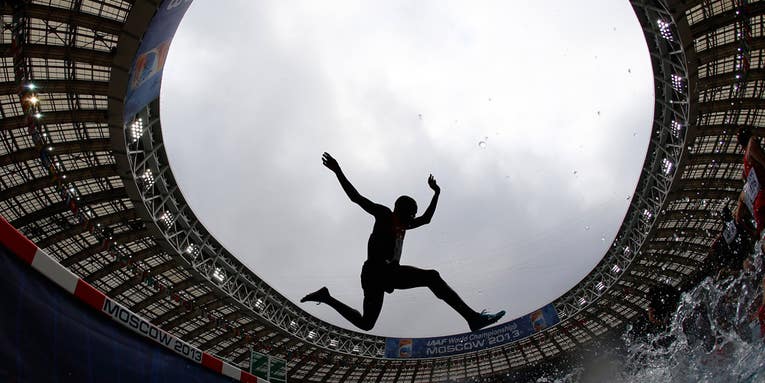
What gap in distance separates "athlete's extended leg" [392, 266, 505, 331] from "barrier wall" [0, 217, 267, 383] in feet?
7.49

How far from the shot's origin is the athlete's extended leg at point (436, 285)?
4758mm

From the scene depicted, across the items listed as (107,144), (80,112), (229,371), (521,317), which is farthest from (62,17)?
(521,317)

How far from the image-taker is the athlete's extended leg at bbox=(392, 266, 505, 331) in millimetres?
4758

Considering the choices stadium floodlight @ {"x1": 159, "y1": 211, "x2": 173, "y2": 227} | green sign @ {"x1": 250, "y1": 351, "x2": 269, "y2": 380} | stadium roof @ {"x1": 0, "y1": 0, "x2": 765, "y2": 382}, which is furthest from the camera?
stadium floodlight @ {"x1": 159, "y1": 211, "x2": 173, "y2": 227}

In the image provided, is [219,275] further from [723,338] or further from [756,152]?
[756,152]

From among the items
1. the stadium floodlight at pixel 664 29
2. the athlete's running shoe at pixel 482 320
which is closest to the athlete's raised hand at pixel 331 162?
the athlete's running shoe at pixel 482 320

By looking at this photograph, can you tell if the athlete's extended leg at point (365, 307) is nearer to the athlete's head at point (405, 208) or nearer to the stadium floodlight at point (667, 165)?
the athlete's head at point (405, 208)

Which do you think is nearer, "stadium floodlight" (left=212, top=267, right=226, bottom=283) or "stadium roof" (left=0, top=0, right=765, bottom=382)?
"stadium roof" (left=0, top=0, right=765, bottom=382)

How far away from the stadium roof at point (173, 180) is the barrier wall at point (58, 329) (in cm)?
1313

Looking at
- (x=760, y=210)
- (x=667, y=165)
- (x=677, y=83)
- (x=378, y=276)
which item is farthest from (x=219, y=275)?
(x=760, y=210)

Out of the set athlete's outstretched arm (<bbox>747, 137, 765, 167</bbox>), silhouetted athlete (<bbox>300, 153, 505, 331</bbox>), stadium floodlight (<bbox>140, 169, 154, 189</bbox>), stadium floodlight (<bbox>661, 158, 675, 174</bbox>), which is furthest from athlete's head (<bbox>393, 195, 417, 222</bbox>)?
stadium floodlight (<bbox>661, 158, 675, 174</bbox>)

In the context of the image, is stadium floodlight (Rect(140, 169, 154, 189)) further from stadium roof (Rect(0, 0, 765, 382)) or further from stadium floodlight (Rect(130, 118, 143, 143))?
stadium floodlight (Rect(130, 118, 143, 143))

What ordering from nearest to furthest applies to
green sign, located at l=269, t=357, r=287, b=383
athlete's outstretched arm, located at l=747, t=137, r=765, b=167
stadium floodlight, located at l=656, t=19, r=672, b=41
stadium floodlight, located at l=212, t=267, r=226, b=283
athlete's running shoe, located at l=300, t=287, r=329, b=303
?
athlete's outstretched arm, located at l=747, t=137, r=765, b=167 → athlete's running shoe, located at l=300, t=287, r=329, b=303 → green sign, located at l=269, t=357, r=287, b=383 → stadium floodlight, located at l=656, t=19, r=672, b=41 → stadium floodlight, located at l=212, t=267, r=226, b=283

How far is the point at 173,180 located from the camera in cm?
2125
